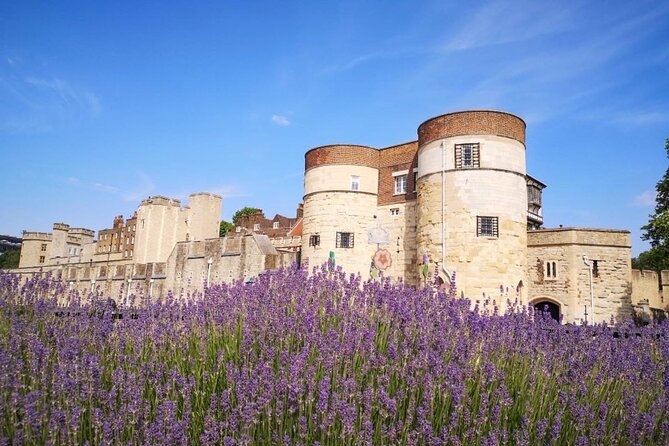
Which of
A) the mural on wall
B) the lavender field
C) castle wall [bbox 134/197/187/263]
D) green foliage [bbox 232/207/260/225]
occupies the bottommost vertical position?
the lavender field

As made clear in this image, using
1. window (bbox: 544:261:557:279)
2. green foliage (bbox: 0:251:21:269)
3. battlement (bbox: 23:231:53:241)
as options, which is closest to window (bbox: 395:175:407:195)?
window (bbox: 544:261:557:279)

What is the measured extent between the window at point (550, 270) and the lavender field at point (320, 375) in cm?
1797

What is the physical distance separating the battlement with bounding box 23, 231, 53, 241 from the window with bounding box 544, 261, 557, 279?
63767mm

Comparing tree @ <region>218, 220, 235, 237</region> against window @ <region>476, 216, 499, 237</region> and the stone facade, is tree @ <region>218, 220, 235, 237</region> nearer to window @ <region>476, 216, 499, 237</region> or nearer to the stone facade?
the stone facade

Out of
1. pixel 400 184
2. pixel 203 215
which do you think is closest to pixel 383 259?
pixel 400 184

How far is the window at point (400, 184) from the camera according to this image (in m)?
25.0

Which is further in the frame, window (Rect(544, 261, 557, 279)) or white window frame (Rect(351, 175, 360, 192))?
white window frame (Rect(351, 175, 360, 192))

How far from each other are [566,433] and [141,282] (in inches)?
1282

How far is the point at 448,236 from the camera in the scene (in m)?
20.6

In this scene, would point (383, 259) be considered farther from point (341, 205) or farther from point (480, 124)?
point (480, 124)

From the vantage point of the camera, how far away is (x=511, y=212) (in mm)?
20469

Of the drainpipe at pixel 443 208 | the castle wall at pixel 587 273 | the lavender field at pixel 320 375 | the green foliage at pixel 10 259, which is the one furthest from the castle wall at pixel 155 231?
the green foliage at pixel 10 259

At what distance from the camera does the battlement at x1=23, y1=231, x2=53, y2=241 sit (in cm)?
6419

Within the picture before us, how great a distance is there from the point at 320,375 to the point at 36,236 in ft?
240
